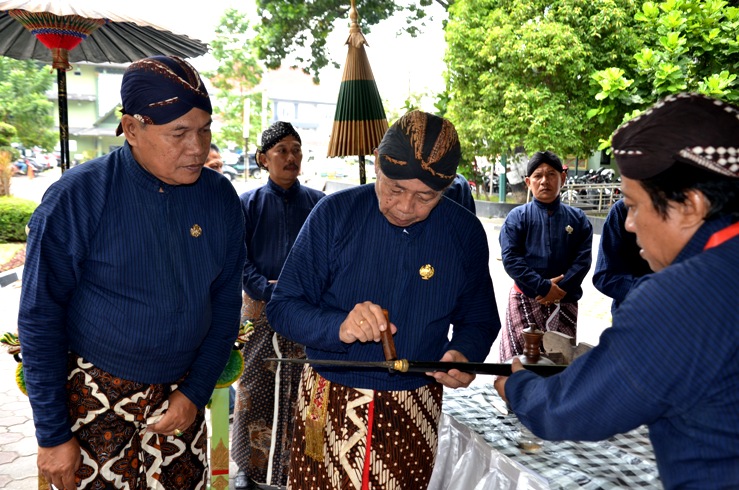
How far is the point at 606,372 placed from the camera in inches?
47.8

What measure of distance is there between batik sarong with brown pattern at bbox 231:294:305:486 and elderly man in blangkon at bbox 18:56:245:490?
172cm

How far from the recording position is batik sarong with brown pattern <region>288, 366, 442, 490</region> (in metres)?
2.02

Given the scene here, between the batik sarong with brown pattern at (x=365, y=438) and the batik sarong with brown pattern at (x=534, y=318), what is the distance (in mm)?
2678

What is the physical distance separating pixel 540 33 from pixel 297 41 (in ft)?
15.6

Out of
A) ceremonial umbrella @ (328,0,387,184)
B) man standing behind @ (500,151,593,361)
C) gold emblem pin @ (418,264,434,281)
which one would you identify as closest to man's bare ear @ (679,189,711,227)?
gold emblem pin @ (418,264,434,281)

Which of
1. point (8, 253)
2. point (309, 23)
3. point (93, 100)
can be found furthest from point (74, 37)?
point (93, 100)

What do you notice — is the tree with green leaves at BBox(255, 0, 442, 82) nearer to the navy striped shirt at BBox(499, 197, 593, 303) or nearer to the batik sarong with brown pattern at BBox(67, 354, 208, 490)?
the navy striped shirt at BBox(499, 197, 593, 303)

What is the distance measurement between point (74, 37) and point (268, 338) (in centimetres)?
202

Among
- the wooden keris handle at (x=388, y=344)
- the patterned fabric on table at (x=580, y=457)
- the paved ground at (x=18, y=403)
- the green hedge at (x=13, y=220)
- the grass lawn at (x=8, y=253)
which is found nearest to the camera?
the wooden keris handle at (x=388, y=344)

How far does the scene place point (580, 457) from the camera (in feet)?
7.68

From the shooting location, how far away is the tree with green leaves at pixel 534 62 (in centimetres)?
1109

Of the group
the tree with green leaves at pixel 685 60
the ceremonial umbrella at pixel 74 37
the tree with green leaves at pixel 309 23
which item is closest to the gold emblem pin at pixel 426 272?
the ceremonial umbrella at pixel 74 37

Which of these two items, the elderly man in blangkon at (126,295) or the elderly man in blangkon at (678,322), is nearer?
the elderly man in blangkon at (678,322)

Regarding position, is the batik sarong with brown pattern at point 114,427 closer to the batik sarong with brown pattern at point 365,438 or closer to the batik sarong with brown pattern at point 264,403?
the batik sarong with brown pattern at point 365,438
